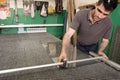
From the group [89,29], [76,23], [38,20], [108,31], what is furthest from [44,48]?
[38,20]

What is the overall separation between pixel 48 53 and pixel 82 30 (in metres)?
0.47

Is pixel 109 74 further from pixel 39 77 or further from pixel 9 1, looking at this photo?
pixel 9 1

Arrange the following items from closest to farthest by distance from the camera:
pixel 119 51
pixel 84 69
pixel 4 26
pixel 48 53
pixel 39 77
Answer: pixel 39 77 < pixel 84 69 < pixel 48 53 < pixel 119 51 < pixel 4 26

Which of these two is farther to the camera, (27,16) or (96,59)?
(27,16)

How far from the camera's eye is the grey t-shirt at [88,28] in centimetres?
133

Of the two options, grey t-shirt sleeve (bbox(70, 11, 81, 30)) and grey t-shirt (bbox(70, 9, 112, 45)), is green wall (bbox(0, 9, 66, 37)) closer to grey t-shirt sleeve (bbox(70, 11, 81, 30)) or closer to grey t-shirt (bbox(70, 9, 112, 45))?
grey t-shirt (bbox(70, 9, 112, 45))

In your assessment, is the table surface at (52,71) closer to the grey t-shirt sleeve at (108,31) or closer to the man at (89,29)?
the man at (89,29)

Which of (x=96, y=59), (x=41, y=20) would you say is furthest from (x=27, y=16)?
(x=96, y=59)

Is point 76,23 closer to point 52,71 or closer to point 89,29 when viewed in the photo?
point 89,29

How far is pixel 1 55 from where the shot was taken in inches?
43.4

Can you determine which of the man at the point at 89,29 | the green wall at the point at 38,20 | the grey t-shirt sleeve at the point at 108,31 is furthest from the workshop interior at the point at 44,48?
the grey t-shirt sleeve at the point at 108,31

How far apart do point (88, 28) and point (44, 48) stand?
1.60 ft

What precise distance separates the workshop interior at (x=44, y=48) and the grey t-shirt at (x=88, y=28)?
0.60ft

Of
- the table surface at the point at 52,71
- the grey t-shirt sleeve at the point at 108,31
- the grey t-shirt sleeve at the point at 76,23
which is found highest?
the grey t-shirt sleeve at the point at 76,23
